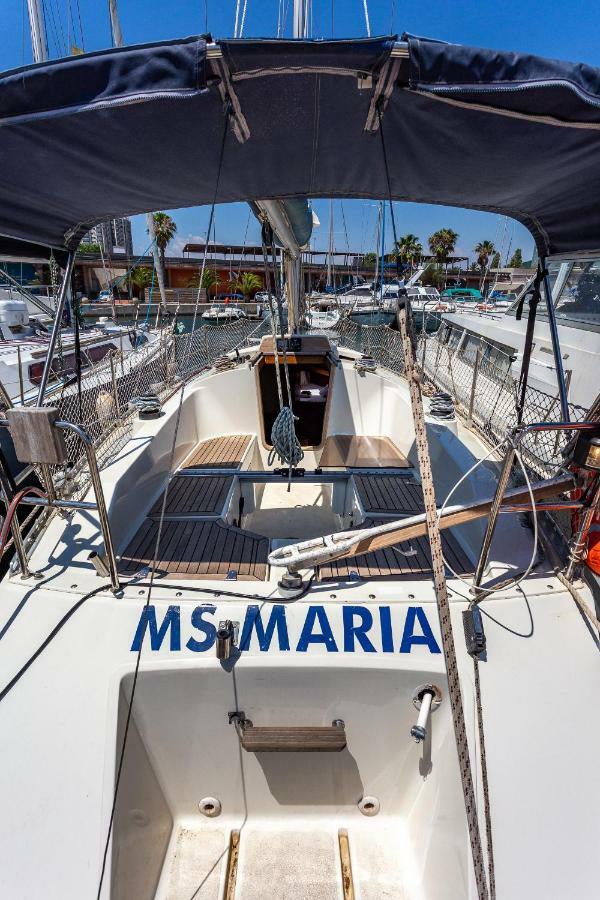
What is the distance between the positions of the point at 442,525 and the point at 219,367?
194 inches

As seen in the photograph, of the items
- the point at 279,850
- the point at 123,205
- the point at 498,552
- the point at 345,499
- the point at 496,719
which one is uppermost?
the point at 123,205

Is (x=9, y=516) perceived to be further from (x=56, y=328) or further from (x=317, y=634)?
(x=317, y=634)

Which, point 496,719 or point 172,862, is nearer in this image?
point 496,719

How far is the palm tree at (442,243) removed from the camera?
43188 millimetres

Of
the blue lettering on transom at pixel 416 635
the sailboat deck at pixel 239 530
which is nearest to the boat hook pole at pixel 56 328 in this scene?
the sailboat deck at pixel 239 530

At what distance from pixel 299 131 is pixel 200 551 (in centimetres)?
232

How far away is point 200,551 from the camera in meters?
2.94

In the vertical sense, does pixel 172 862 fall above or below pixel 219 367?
below

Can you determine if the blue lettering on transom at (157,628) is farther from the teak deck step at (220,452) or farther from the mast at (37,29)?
the mast at (37,29)

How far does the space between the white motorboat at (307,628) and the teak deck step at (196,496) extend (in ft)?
2.90

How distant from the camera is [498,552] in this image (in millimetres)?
2564

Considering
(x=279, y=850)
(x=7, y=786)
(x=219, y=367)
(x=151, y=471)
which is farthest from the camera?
(x=219, y=367)

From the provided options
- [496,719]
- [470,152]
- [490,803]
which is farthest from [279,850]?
[470,152]

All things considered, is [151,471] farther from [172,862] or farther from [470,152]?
[470,152]
